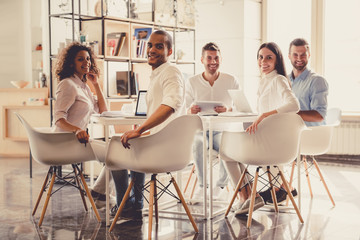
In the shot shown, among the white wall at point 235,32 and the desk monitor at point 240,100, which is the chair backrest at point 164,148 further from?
the white wall at point 235,32

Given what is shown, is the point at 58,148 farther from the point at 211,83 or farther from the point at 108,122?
the point at 211,83

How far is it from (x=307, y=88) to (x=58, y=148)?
2.28 meters

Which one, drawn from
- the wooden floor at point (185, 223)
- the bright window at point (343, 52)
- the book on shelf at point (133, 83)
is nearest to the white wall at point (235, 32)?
the bright window at point (343, 52)

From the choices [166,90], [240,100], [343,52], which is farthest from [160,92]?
[343,52]

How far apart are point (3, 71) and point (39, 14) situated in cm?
143

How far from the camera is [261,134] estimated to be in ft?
12.4

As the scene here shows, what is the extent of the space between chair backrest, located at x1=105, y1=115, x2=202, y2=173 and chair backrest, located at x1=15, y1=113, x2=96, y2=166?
570 millimetres

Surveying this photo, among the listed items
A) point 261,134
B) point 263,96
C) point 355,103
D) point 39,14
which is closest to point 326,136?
point 263,96

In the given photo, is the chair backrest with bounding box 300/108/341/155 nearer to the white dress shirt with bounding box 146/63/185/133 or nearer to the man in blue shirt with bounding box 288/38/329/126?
the man in blue shirt with bounding box 288/38/329/126

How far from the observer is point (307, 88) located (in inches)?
187

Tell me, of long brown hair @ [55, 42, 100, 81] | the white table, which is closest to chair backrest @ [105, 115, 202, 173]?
the white table

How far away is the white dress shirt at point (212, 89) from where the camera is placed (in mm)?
4930

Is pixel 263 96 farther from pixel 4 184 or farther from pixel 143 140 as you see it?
pixel 4 184

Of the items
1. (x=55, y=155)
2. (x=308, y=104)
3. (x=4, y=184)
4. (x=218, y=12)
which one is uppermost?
(x=218, y=12)
